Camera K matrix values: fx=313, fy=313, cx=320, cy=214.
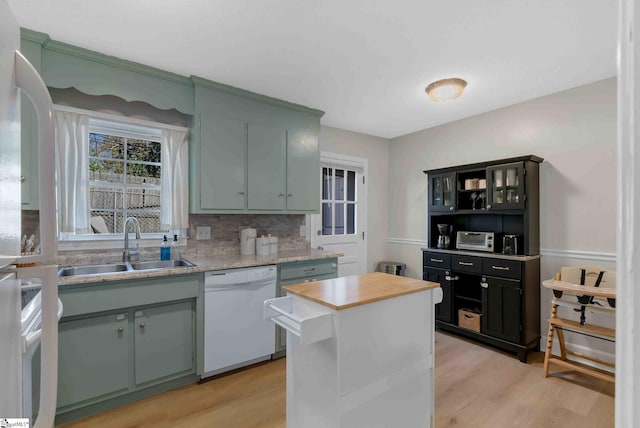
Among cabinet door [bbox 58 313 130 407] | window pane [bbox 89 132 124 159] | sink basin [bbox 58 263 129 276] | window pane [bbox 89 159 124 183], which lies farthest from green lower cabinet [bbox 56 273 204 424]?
window pane [bbox 89 132 124 159]

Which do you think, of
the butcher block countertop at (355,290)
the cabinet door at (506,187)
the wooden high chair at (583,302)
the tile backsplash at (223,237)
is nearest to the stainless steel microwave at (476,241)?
the cabinet door at (506,187)

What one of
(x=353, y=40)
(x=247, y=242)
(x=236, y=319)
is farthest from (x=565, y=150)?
(x=236, y=319)

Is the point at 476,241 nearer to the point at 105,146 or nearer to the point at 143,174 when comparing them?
the point at 143,174

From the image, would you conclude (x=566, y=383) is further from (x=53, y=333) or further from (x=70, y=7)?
(x=70, y=7)

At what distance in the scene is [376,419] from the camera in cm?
148

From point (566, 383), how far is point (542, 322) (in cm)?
69

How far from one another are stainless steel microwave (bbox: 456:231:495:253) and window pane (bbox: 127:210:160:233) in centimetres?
313

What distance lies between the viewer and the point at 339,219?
421cm

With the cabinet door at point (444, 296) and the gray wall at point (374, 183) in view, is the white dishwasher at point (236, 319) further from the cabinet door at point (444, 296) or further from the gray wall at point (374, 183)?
the gray wall at point (374, 183)

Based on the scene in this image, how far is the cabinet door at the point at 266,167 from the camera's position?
3.02 m

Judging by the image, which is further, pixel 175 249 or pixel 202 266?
pixel 175 249

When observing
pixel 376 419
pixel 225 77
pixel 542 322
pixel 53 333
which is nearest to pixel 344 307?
pixel 376 419

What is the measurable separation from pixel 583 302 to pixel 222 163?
3271 mm

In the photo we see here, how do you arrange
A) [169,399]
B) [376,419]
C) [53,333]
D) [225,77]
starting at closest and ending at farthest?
[53,333] < [376,419] < [169,399] < [225,77]
